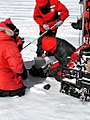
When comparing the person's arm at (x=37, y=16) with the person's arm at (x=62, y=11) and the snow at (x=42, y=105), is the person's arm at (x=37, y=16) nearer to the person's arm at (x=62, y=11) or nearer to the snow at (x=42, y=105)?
the person's arm at (x=62, y=11)

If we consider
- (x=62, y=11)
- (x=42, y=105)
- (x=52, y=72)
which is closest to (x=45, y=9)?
(x=62, y=11)

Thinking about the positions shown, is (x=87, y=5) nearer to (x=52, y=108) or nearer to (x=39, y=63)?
(x=39, y=63)

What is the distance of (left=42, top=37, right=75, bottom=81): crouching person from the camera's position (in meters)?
6.04

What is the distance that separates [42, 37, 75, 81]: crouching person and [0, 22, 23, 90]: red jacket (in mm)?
746

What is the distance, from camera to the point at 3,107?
5.10 metres

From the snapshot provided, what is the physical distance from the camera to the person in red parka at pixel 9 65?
524cm

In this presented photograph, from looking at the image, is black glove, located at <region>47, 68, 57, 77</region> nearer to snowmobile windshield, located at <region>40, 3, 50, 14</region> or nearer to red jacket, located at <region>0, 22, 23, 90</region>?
red jacket, located at <region>0, 22, 23, 90</region>

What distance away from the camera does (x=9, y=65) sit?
5.30 metres

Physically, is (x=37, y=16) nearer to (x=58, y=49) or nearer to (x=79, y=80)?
(x=58, y=49)

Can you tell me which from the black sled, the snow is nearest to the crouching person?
the snow

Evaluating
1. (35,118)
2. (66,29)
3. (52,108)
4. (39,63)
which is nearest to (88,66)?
(52,108)

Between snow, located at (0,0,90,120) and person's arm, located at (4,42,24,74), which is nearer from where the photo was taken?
snow, located at (0,0,90,120)

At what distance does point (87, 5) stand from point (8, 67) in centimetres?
249

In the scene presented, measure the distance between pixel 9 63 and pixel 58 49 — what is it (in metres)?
1.18
